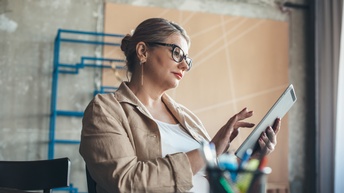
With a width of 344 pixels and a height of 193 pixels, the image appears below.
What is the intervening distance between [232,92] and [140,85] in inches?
137

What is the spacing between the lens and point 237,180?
95cm

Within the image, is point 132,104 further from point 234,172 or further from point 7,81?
point 7,81

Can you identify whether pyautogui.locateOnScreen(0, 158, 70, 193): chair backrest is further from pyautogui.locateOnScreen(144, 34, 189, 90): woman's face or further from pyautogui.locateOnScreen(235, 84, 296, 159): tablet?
pyautogui.locateOnScreen(235, 84, 296, 159): tablet

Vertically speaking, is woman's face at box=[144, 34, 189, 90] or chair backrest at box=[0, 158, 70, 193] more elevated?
woman's face at box=[144, 34, 189, 90]

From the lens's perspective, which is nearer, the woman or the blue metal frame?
the woman

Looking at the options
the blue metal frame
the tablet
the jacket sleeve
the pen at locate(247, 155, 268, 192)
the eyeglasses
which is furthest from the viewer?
the blue metal frame

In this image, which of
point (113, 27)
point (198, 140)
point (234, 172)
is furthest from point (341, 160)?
point (234, 172)

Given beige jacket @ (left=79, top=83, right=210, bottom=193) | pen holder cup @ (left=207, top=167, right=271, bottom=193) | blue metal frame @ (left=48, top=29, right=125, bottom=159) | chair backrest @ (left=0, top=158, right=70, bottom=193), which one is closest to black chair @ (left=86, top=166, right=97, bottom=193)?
beige jacket @ (left=79, top=83, right=210, bottom=193)

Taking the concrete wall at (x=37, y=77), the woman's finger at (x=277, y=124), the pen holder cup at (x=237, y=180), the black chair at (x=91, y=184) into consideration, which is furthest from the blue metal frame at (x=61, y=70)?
the pen holder cup at (x=237, y=180)

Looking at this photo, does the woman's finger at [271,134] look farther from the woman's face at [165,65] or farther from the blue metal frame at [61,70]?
the blue metal frame at [61,70]

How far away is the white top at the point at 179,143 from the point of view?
1.86 m

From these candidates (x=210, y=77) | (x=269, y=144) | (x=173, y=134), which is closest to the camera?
(x=269, y=144)

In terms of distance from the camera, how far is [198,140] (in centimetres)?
208

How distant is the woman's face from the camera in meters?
2.03
